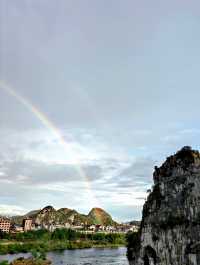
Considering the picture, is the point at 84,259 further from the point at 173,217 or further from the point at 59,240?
the point at 173,217

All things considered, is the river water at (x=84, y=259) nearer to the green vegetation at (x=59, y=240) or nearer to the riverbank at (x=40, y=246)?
the riverbank at (x=40, y=246)

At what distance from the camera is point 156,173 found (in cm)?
3869

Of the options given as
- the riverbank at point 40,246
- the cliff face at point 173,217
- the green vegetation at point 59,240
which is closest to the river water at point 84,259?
the riverbank at point 40,246

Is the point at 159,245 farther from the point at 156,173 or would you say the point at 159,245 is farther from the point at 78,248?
the point at 78,248

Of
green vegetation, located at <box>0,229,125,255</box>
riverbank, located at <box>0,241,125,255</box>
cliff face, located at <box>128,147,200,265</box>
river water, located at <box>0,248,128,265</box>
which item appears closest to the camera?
cliff face, located at <box>128,147,200,265</box>

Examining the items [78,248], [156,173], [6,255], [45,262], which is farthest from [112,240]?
[156,173]

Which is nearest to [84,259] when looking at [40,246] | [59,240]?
[40,246]

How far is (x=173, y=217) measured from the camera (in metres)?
33.7

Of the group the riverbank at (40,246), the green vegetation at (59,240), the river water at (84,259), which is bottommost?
the river water at (84,259)

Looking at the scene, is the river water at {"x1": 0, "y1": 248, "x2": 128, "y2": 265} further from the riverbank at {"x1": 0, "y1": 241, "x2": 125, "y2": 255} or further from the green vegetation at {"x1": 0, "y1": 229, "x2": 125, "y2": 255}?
the green vegetation at {"x1": 0, "y1": 229, "x2": 125, "y2": 255}

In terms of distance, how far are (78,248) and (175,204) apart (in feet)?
322

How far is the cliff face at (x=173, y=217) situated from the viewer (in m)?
32.2

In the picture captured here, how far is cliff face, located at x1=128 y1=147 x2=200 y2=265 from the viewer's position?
1266 inches

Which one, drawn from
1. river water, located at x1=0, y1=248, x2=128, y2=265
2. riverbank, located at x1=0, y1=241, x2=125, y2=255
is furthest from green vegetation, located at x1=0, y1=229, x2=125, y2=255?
river water, located at x1=0, y1=248, x2=128, y2=265
